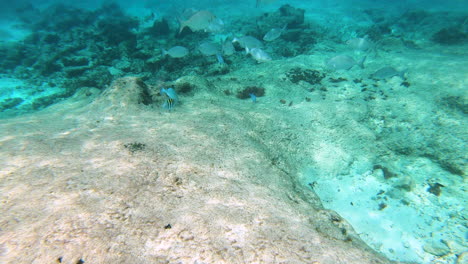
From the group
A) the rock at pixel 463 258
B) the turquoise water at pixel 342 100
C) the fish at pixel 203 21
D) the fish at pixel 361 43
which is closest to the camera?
the rock at pixel 463 258

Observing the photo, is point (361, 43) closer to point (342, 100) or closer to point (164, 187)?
point (342, 100)

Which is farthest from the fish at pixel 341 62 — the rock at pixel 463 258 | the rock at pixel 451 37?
the rock at pixel 451 37

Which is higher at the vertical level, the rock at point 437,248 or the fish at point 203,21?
the fish at point 203,21

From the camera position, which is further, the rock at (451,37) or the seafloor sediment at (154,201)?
the rock at (451,37)

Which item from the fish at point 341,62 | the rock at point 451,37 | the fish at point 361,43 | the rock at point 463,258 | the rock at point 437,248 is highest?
the rock at point 451,37

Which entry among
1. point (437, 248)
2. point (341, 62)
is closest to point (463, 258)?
point (437, 248)

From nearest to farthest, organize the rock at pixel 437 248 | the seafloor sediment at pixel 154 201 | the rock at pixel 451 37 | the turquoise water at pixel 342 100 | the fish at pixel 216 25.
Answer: the seafloor sediment at pixel 154 201 < the rock at pixel 437 248 < the turquoise water at pixel 342 100 < the fish at pixel 216 25 < the rock at pixel 451 37

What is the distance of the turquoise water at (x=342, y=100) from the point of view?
11.5ft

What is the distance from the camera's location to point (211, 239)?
62.7 inches

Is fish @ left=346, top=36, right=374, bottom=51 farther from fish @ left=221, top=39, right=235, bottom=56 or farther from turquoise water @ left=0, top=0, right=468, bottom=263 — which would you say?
fish @ left=221, top=39, right=235, bottom=56

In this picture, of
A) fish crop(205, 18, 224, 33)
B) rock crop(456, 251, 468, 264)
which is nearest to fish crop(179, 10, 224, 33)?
fish crop(205, 18, 224, 33)

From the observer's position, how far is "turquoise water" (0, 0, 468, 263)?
351 centimetres

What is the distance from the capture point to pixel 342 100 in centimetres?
572

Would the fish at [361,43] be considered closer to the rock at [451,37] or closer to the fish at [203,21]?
the fish at [203,21]
